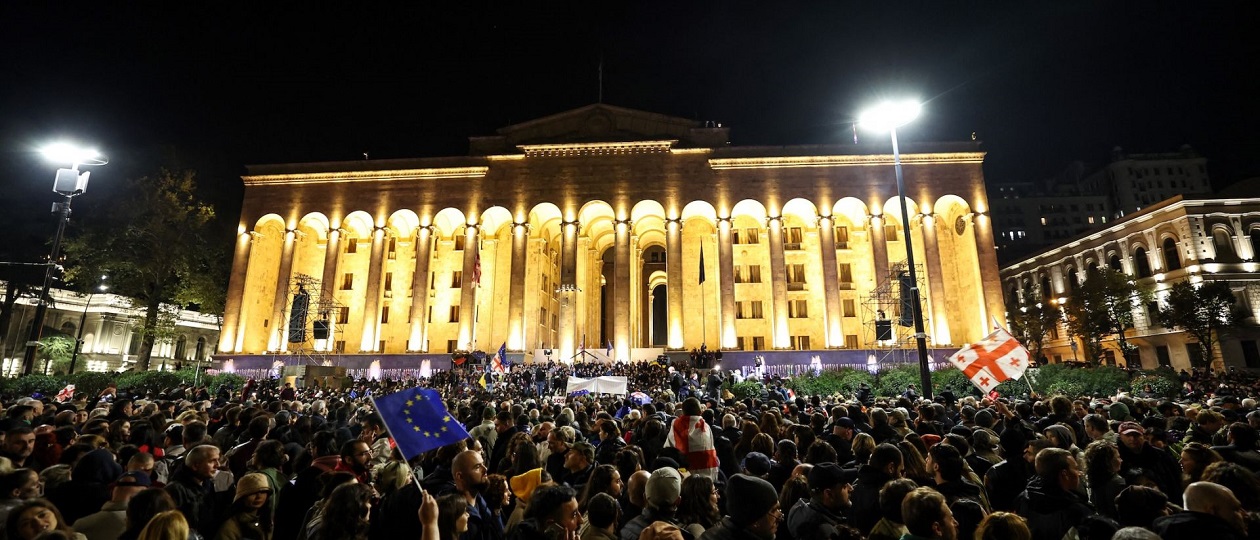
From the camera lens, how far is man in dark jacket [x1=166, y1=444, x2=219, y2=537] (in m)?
4.57

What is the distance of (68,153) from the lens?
16.5m

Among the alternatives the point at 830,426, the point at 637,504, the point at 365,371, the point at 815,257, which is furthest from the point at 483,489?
the point at 815,257

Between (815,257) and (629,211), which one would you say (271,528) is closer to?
(629,211)

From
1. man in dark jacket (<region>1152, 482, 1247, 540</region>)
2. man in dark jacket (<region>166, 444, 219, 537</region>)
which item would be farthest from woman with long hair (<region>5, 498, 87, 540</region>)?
man in dark jacket (<region>1152, 482, 1247, 540</region>)

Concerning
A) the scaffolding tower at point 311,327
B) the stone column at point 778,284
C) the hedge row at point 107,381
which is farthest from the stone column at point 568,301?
the hedge row at point 107,381

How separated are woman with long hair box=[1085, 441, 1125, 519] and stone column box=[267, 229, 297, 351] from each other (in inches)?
1662

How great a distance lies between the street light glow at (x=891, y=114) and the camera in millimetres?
13328

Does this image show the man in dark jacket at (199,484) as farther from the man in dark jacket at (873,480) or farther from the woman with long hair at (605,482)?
the man in dark jacket at (873,480)

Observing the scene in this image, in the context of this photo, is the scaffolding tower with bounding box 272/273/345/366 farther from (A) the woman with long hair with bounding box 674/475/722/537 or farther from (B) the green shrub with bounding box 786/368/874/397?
(A) the woman with long hair with bounding box 674/475/722/537

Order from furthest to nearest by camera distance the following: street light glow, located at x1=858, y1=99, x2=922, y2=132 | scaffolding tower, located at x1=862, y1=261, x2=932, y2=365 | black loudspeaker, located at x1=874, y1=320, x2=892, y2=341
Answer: scaffolding tower, located at x1=862, y1=261, x2=932, y2=365, black loudspeaker, located at x1=874, y1=320, x2=892, y2=341, street light glow, located at x1=858, y1=99, x2=922, y2=132

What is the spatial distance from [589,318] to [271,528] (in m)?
39.7

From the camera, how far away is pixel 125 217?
3494 centimetres

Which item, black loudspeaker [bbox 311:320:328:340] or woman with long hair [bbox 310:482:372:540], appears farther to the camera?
black loudspeaker [bbox 311:320:328:340]

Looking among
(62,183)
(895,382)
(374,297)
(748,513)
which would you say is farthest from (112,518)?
(374,297)
